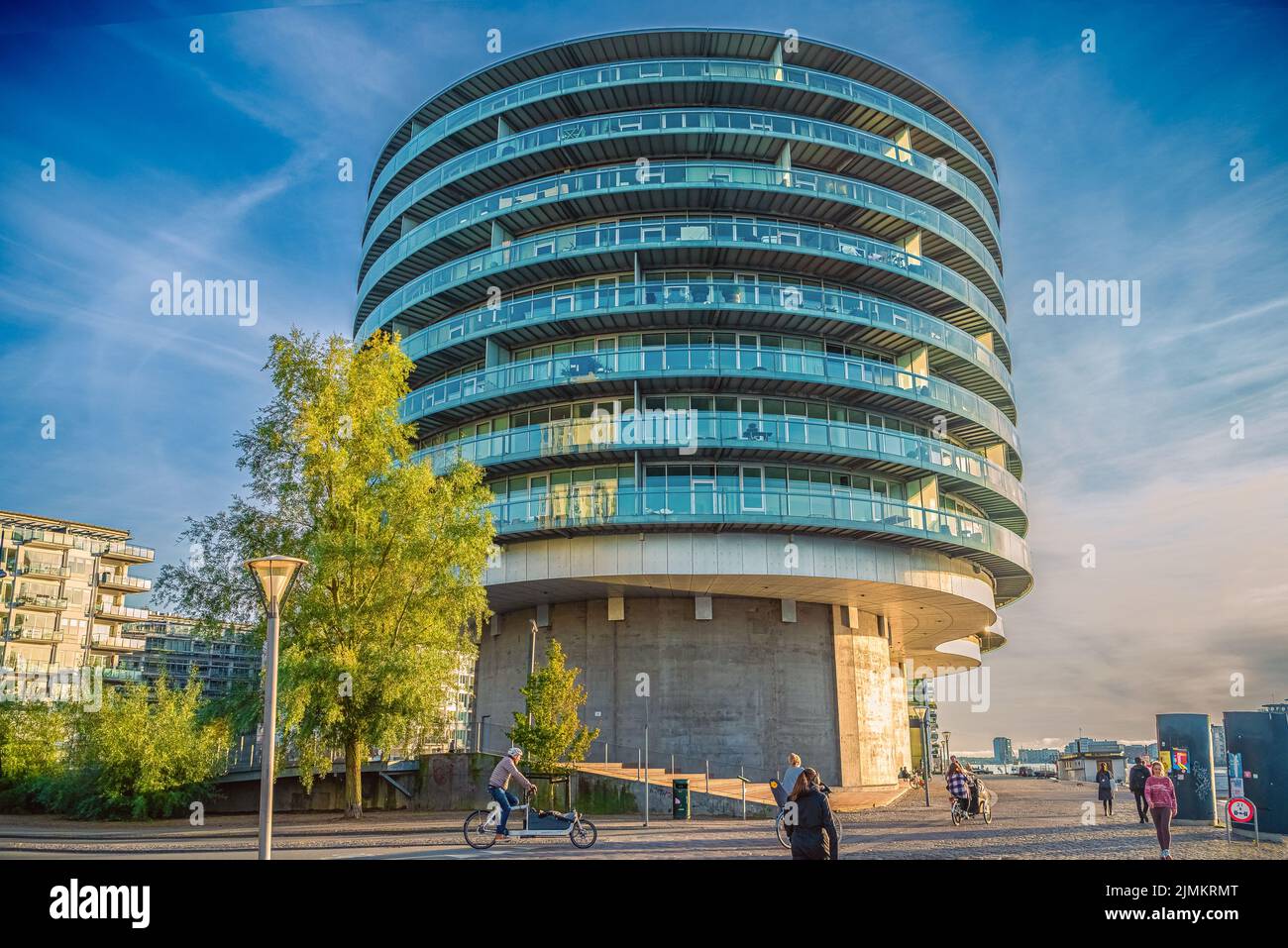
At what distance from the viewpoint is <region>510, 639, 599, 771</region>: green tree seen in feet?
89.9

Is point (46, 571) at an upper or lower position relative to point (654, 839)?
upper

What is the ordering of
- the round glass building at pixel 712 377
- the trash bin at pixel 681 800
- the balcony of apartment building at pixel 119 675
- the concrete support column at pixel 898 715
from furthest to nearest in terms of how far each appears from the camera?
the balcony of apartment building at pixel 119 675 → the concrete support column at pixel 898 715 → the round glass building at pixel 712 377 → the trash bin at pixel 681 800

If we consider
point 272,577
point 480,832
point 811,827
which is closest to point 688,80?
point 480,832

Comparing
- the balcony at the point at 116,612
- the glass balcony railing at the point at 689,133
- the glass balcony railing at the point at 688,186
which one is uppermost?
the glass balcony railing at the point at 689,133

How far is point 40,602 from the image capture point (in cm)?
8519

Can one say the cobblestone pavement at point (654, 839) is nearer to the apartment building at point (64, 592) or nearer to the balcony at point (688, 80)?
the balcony at point (688, 80)

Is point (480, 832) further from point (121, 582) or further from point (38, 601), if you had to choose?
point (121, 582)

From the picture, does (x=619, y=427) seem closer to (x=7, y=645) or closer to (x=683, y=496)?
(x=683, y=496)

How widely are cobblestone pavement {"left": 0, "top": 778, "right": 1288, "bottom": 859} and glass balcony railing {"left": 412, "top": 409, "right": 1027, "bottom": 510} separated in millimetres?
12736

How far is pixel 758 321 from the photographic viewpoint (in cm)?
3778

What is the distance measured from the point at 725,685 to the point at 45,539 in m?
75.4

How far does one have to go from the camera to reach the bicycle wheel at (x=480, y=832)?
61.1ft

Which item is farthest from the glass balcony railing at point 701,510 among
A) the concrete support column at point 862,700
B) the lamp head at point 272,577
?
the lamp head at point 272,577

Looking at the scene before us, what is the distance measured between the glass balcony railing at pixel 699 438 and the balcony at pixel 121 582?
6864 centimetres
